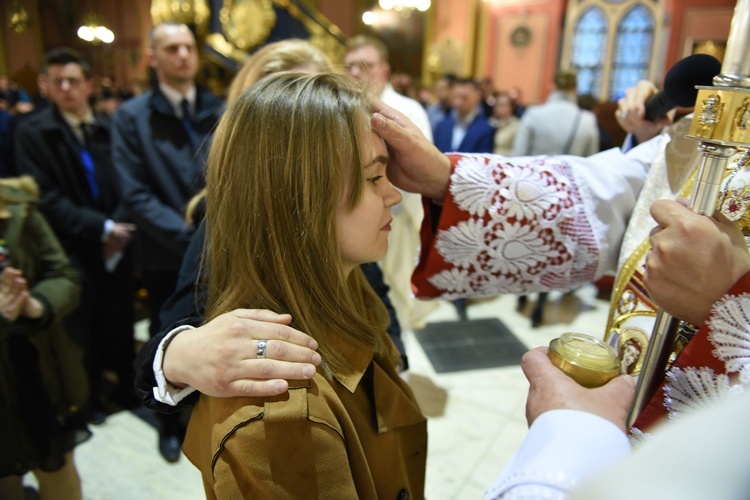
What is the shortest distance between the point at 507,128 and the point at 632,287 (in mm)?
3789

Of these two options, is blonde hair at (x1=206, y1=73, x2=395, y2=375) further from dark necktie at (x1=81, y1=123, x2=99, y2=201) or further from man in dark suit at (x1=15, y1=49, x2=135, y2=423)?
dark necktie at (x1=81, y1=123, x2=99, y2=201)

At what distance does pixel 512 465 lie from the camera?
0.56 meters

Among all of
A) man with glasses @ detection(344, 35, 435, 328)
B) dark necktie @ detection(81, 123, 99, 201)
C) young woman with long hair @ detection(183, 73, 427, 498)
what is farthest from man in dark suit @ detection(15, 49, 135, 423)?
young woman with long hair @ detection(183, 73, 427, 498)

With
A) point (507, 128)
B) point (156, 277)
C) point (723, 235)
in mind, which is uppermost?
point (723, 235)

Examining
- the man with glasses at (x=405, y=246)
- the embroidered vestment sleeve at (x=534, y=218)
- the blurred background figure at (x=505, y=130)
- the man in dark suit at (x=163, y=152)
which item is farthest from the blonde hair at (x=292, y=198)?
the blurred background figure at (x=505, y=130)

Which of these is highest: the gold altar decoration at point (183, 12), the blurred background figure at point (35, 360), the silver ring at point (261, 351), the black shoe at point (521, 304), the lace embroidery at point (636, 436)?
the gold altar decoration at point (183, 12)

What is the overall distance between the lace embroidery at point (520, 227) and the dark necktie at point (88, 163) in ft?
6.92

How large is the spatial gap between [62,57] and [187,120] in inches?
23.2

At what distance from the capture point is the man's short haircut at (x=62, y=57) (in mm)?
2220

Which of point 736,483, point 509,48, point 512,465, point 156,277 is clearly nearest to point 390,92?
point 156,277

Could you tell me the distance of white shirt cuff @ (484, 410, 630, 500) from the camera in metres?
0.50

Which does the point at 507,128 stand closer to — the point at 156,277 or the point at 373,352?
the point at 156,277

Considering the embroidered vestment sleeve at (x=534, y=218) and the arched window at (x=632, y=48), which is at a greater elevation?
the arched window at (x=632, y=48)

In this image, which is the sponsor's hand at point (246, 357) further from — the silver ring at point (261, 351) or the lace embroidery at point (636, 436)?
the lace embroidery at point (636, 436)
